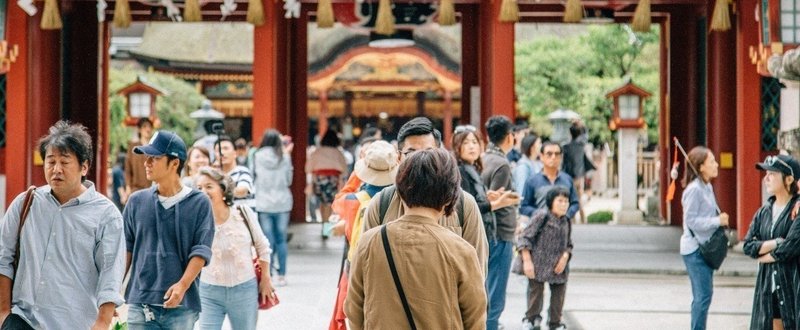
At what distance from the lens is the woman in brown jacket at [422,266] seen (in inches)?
159

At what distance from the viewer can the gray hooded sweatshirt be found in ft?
38.9

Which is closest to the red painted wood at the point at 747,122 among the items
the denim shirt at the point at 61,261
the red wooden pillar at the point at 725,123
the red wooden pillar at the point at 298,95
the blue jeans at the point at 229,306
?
the red wooden pillar at the point at 725,123

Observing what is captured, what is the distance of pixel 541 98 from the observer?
27000 millimetres

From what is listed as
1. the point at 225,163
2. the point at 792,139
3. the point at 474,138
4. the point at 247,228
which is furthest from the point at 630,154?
the point at 247,228

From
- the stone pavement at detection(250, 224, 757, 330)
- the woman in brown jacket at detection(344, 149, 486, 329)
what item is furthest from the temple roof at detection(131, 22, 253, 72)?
the woman in brown jacket at detection(344, 149, 486, 329)

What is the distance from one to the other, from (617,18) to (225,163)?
9.51 m

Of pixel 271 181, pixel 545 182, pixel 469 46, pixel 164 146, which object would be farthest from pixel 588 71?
pixel 164 146

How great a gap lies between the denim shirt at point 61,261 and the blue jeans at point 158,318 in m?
0.59

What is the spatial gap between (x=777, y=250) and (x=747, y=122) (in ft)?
26.3

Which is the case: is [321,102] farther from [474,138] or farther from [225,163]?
[474,138]

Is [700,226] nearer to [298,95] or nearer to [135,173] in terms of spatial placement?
[135,173]

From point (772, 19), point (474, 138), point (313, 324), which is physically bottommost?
point (313, 324)

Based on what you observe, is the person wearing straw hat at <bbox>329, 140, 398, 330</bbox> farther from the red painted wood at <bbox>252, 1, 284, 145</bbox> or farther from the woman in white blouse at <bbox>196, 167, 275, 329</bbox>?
the red painted wood at <bbox>252, 1, 284, 145</bbox>

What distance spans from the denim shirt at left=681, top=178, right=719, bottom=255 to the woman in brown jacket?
448 cm
